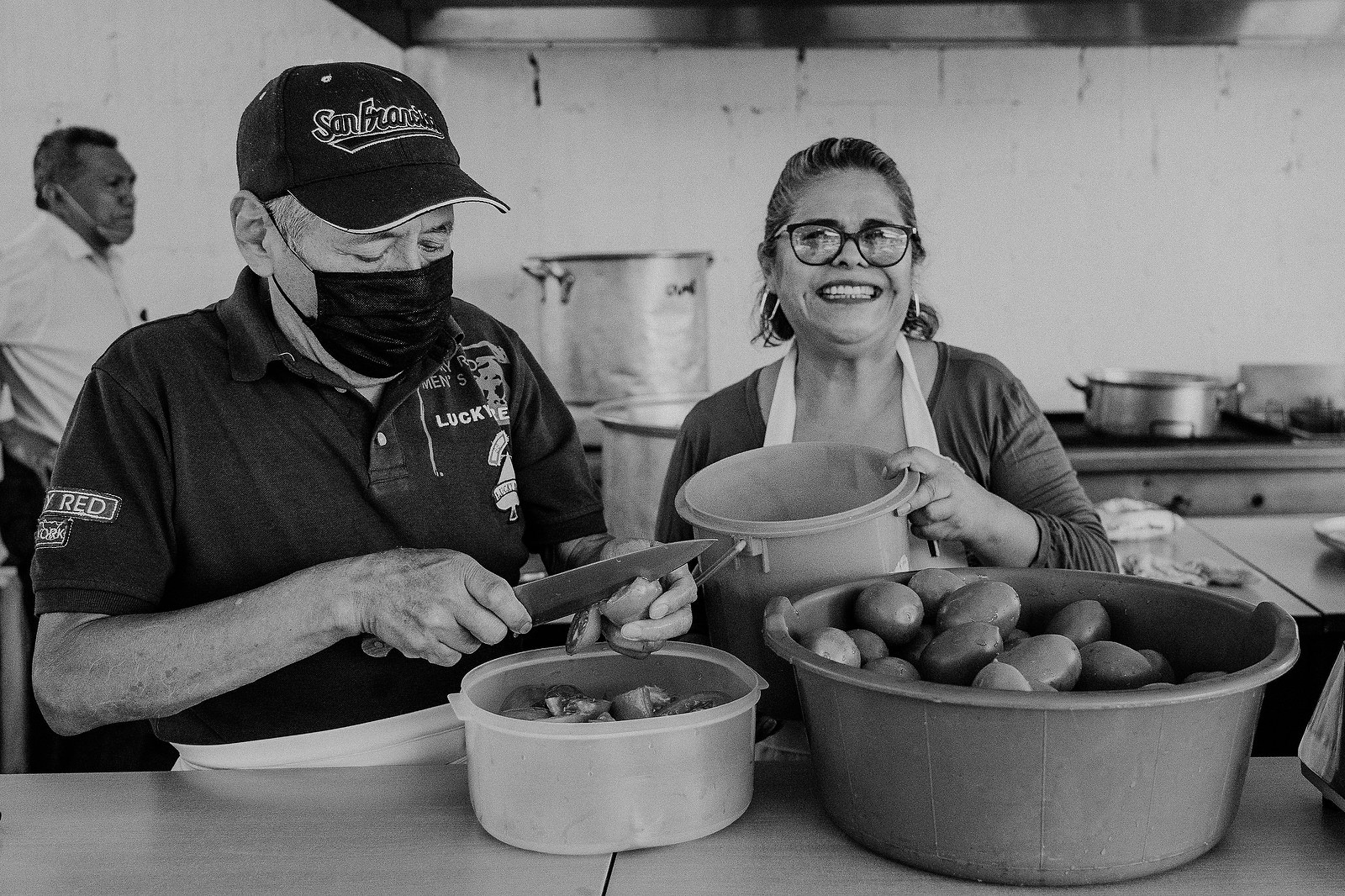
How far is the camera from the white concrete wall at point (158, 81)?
4242mm

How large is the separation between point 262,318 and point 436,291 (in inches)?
10.7

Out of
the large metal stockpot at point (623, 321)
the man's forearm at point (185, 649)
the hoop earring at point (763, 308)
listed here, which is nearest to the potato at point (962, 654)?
the man's forearm at point (185, 649)

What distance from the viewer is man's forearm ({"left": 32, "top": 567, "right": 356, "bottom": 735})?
1433 millimetres

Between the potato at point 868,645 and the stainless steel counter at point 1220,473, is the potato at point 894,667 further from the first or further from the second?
the stainless steel counter at point 1220,473

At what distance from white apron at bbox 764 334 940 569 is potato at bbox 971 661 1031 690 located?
909 millimetres

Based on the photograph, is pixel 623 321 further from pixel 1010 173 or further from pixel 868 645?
pixel 868 645

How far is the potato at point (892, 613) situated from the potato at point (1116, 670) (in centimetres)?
21

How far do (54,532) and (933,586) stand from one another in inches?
45.1

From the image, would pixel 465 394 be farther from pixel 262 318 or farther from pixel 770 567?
pixel 770 567

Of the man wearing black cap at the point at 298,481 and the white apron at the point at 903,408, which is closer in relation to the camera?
the man wearing black cap at the point at 298,481

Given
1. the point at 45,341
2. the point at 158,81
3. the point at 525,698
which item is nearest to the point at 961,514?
the point at 525,698

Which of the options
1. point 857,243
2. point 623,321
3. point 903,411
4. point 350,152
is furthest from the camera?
point 623,321

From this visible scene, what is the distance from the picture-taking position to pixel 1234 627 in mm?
1347

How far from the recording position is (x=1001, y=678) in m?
1.17
